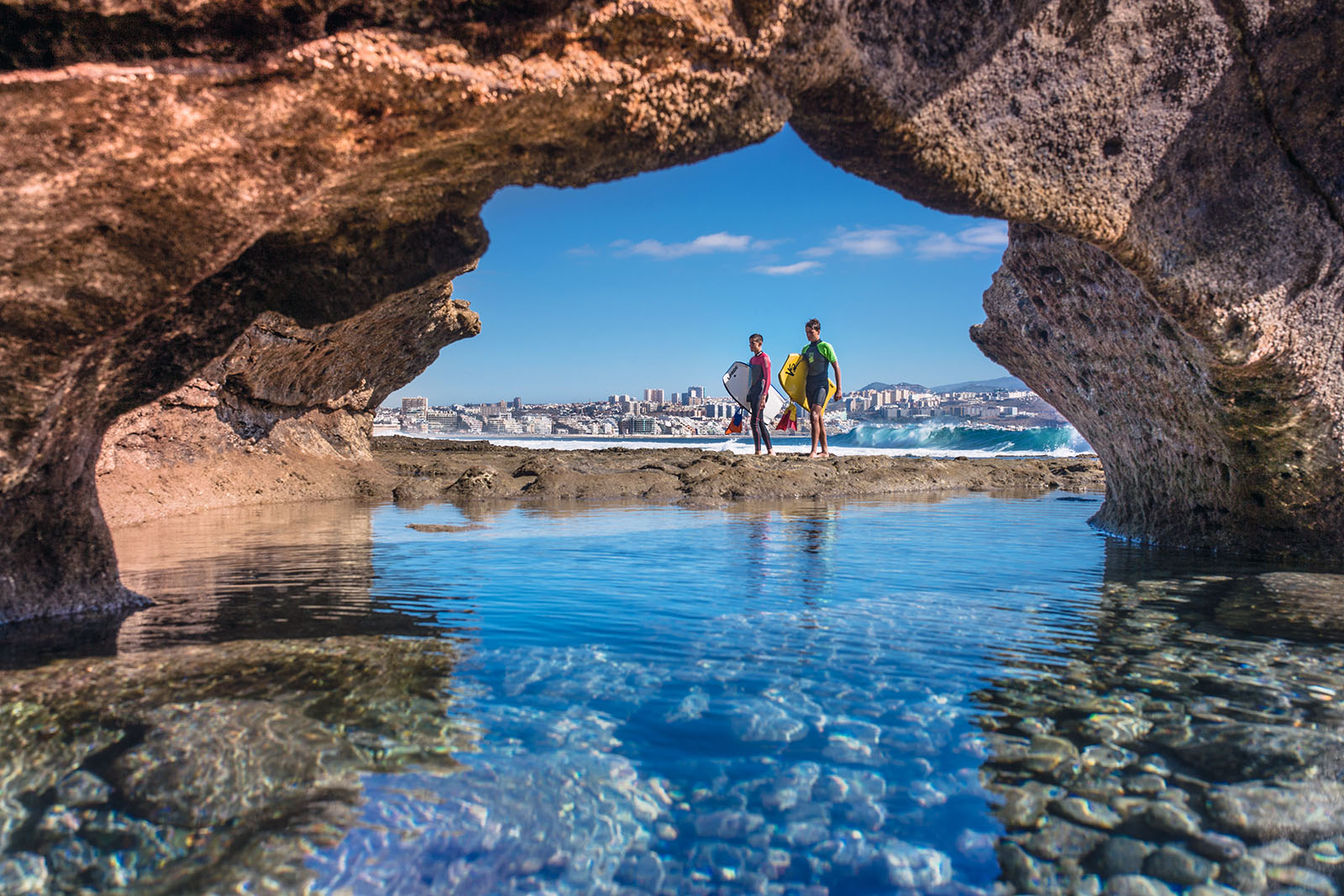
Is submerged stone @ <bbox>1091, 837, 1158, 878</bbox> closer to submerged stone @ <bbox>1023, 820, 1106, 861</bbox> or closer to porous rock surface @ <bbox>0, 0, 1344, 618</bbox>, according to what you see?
submerged stone @ <bbox>1023, 820, 1106, 861</bbox>

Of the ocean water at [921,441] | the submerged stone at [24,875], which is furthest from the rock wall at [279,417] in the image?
the ocean water at [921,441]

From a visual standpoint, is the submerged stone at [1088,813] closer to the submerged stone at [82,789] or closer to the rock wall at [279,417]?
the submerged stone at [82,789]

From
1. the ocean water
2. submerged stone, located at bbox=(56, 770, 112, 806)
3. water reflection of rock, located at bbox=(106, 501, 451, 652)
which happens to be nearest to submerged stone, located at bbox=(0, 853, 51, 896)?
submerged stone, located at bbox=(56, 770, 112, 806)

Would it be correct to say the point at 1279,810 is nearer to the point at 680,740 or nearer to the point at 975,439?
the point at 680,740

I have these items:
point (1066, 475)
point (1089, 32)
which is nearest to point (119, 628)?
point (1089, 32)

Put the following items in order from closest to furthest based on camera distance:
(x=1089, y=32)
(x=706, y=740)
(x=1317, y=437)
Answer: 1. (x=706, y=740)
2. (x=1089, y=32)
3. (x=1317, y=437)

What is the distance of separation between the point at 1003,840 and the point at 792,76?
2.30m

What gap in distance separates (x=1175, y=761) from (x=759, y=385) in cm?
1077

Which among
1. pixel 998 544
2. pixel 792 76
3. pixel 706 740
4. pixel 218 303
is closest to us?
pixel 706 740

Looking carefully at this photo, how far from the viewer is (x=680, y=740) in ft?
7.75

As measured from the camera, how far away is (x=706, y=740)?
2352mm

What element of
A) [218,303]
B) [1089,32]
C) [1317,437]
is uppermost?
[1089,32]

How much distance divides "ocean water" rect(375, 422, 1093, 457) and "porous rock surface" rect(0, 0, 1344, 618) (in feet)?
72.1

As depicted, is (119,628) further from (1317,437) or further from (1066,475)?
(1066,475)
